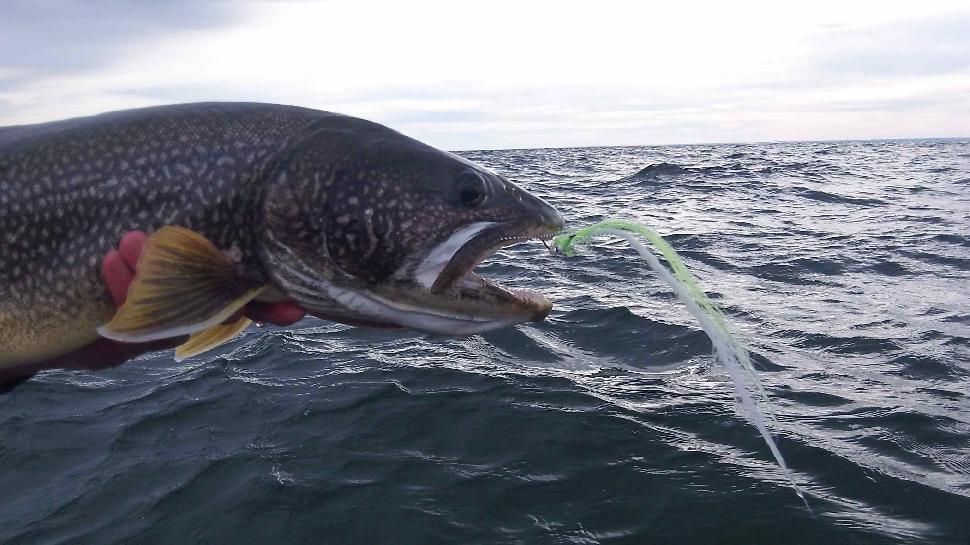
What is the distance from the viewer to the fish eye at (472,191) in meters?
3.62

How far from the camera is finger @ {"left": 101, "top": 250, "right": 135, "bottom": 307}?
3.50 m

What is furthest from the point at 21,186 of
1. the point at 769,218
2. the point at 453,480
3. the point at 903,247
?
the point at 769,218

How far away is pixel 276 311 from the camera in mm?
3719

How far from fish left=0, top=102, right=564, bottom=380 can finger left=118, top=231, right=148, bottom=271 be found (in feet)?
0.26

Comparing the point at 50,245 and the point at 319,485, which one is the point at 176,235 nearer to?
the point at 50,245

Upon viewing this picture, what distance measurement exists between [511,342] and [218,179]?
5.53m

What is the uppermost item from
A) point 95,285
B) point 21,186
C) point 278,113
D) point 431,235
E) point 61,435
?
point 278,113

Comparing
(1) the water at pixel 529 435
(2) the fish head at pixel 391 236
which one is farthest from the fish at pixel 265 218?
(1) the water at pixel 529 435

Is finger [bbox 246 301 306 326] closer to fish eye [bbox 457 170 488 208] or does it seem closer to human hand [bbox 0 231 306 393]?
human hand [bbox 0 231 306 393]

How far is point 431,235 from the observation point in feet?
11.6

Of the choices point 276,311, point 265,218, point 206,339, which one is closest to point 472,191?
point 265,218

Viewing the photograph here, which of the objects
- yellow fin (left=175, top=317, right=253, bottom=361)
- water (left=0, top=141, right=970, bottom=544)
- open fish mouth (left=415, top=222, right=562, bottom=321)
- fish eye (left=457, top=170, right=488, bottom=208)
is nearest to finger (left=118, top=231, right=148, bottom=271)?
yellow fin (left=175, top=317, right=253, bottom=361)

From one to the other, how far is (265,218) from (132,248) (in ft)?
2.13

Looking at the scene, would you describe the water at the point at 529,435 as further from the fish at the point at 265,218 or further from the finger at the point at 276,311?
the fish at the point at 265,218
